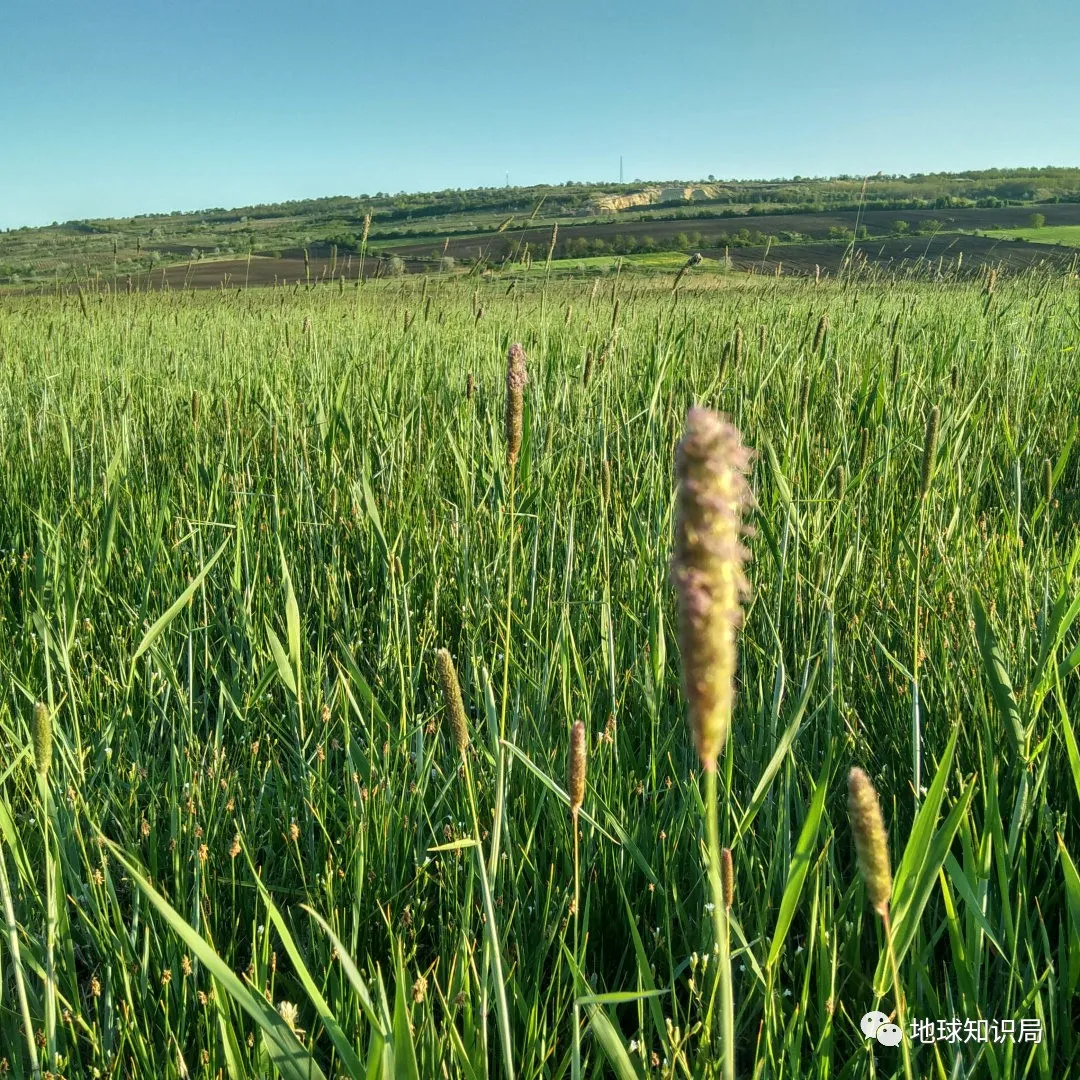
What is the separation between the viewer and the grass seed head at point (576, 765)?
2.19 ft

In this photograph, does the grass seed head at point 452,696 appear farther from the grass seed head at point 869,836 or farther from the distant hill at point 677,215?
the distant hill at point 677,215

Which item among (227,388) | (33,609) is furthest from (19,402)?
(33,609)

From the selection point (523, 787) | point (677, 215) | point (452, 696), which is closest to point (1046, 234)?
point (677, 215)

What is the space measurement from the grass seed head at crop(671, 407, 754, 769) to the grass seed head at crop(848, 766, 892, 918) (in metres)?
0.16

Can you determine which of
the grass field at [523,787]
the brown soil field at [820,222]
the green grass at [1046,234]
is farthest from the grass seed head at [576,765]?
the brown soil field at [820,222]

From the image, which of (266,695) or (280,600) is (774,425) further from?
(266,695)

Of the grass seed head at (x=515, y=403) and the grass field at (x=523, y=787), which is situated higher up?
the grass seed head at (x=515, y=403)

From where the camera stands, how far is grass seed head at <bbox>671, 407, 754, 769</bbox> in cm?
40

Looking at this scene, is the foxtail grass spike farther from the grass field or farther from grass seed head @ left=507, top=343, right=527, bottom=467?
grass seed head @ left=507, top=343, right=527, bottom=467

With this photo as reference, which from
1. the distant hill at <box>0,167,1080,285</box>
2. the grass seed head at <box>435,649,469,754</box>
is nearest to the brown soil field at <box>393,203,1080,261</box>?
the distant hill at <box>0,167,1080,285</box>

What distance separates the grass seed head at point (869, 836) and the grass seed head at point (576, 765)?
8.3 inches

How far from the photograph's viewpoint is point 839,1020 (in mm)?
1057

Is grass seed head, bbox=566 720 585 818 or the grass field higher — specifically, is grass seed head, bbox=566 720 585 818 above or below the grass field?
above

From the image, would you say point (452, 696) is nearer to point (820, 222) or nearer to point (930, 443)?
point (930, 443)
